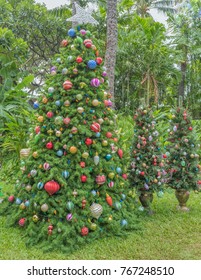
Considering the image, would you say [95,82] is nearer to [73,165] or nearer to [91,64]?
[91,64]

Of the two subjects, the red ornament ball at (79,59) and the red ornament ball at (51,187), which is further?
the red ornament ball at (79,59)

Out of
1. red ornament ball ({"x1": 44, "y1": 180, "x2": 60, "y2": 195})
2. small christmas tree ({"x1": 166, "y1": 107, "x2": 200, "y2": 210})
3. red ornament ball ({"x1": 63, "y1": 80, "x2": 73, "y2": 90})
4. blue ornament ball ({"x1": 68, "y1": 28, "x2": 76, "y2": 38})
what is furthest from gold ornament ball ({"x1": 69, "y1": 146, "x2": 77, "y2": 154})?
small christmas tree ({"x1": 166, "y1": 107, "x2": 200, "y2": 210})

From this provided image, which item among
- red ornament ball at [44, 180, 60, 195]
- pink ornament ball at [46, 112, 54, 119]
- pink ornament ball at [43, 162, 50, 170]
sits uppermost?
pink ornament ball at [46, 112, 54, 119]

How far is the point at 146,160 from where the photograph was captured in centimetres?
468

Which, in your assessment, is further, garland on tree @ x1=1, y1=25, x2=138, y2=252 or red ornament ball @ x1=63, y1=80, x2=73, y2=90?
red ornament ball @ x1=63, y1=80, x2=73, y2=90

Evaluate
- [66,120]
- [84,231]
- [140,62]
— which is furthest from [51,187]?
[140,62]

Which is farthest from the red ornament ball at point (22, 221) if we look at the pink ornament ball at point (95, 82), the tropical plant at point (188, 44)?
the tropical plant at point (188, 44)

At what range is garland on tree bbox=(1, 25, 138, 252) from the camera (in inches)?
147

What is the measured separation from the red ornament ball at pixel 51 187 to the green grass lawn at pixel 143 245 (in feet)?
1.92

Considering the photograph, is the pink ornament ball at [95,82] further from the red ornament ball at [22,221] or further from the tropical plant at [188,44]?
the tropical plant at [188,44]

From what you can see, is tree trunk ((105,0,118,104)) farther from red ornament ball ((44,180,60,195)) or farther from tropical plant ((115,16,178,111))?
tropical plant ((115,16,178,111))

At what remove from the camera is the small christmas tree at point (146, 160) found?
4652 mm
